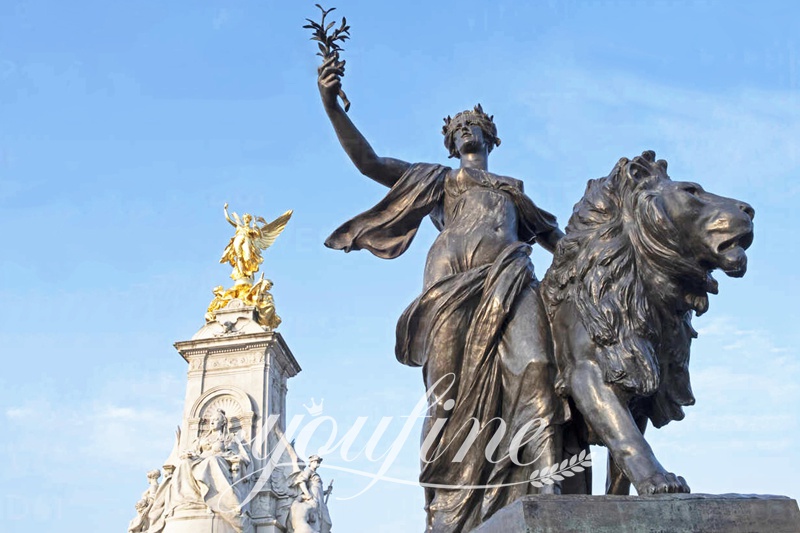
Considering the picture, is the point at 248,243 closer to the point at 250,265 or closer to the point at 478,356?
the point at 250,265

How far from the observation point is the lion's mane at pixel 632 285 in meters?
3.72

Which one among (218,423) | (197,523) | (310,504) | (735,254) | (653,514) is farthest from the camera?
(310,504)

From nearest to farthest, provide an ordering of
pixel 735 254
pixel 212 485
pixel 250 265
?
1. pixel 735 254
2. pixel 212 485
3. pixel 250 265

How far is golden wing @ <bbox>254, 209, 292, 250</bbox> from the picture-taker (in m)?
31.9

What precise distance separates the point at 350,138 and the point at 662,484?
8.05 feet

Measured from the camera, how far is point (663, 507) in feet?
10.1

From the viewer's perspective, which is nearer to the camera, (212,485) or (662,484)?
(662,484)

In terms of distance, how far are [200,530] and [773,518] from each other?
19.7 m

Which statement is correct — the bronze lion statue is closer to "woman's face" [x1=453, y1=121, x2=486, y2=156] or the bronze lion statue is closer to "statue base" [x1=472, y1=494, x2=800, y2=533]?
"statue base" [x1=472, y1=494, x2=800, y2=533]

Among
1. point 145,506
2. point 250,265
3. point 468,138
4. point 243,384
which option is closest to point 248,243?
point 250,265

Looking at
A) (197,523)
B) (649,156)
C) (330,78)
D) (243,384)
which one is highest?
(243,384)

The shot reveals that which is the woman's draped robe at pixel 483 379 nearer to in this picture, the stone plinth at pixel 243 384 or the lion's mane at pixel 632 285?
the lion's mane at pixel 632 285

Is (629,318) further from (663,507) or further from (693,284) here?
(663,507)

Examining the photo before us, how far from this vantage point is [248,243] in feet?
102
